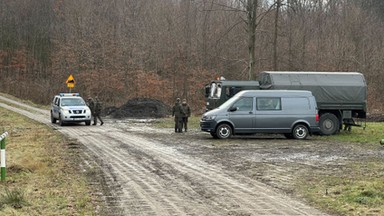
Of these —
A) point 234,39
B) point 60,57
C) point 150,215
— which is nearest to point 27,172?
point 150,215

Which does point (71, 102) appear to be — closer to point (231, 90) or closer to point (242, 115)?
point (231, 90)

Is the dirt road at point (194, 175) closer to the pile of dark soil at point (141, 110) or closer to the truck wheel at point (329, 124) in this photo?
the truck wheel at point (329, 124)

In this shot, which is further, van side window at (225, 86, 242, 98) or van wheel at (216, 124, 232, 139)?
van side window at (225, 86, 242, 98)

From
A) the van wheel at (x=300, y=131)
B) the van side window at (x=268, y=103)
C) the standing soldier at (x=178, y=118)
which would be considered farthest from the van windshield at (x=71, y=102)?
the van wheel at (x=300, y=131)

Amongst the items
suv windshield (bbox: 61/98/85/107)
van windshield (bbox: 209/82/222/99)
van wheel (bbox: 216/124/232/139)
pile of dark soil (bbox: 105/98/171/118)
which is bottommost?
van wheel (bbox: 216/124/232/139)

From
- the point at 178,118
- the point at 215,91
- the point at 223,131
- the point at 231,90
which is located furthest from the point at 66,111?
the point at 223,131

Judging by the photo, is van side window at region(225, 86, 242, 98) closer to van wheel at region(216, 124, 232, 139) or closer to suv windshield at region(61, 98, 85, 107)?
van wheel at region(216, 124, 232, 139)

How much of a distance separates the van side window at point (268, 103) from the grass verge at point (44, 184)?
8.21 metres

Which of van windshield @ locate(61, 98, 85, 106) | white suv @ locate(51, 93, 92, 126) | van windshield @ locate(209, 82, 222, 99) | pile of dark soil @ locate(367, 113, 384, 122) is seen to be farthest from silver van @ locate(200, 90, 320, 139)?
pile of dark soil @ locate(367, 113, 384, 122)

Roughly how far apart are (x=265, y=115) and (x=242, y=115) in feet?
3.19

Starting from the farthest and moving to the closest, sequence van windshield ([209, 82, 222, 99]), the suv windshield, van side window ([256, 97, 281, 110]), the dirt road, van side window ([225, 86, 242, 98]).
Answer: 1. the suv windshield
2. van windshield ([209, 82, 222, 99])
3. van side window ([225, 86, 242, 98])
4. van side window ([256, 97, 281, 110])
5. the dirt road

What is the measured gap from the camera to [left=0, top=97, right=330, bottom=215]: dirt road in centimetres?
802

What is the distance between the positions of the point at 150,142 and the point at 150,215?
11.2 meters

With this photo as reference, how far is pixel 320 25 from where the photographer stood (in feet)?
197
